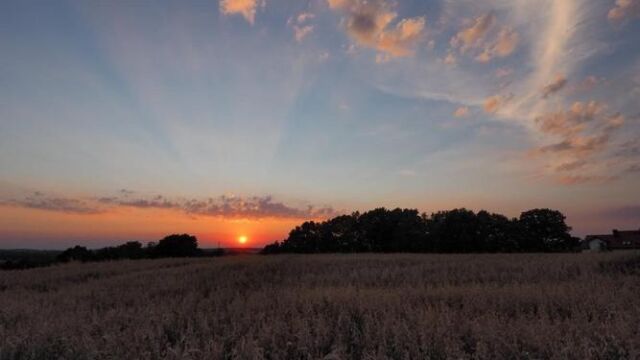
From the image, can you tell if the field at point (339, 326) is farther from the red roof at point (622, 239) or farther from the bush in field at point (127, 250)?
the red roof at point (622, 239)

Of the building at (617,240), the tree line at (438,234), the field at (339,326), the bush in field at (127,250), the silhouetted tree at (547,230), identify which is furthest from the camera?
the building at (617,240)

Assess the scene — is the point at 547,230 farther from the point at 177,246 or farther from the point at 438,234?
the point at 177,246

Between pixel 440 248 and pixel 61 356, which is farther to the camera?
pixel 440 248

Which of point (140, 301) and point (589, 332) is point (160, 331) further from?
point (589, 332)

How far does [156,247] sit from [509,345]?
5604cm

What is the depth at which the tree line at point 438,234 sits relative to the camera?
232 ft

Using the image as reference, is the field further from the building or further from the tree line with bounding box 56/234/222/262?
the building

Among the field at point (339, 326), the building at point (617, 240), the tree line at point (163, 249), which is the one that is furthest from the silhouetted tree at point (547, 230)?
the field at point (339, 326)

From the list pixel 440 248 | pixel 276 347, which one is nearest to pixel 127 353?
pixel 276 347

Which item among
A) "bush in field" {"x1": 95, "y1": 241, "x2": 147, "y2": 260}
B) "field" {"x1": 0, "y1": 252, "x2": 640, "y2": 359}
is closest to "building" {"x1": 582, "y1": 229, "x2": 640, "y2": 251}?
"bush in field" {"x1": 95, "y1": 241, "x2": 147, "y2": 260}

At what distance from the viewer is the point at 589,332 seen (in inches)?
222

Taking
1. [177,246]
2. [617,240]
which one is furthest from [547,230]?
[177,246]

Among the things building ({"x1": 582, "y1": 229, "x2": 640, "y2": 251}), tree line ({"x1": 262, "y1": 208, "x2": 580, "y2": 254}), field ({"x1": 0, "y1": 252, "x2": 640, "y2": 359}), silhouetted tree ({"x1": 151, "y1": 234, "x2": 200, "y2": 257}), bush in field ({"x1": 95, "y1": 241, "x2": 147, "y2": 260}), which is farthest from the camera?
building ({"x1": 582, "y1": 229, "x2": 640, "y2": 251})

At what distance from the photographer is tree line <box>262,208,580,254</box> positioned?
232 feet
